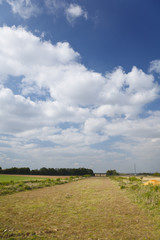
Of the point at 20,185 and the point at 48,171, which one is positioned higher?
the point at 20,185

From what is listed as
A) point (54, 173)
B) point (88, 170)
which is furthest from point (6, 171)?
point (88, 170)

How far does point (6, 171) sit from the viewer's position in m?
94.9

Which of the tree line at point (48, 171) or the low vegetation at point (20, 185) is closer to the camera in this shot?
the low vegetation at point (20, 185)

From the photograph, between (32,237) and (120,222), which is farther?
(120,222)

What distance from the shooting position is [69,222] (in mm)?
8336

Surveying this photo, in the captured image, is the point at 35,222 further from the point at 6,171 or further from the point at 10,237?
the point at 6,171

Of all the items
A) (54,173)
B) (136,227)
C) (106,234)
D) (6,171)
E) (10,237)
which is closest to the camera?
(10,237)

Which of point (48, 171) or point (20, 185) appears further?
point (48, 171)

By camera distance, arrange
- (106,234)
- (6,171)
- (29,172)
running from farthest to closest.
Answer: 1. (29,172)
2. (6,171)
3. (106,234)

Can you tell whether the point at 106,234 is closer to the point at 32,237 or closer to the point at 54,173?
the point at 32,237

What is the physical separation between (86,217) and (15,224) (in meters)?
3.80

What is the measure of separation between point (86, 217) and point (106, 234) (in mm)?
2879

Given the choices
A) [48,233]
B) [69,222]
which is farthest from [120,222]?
[48,233]

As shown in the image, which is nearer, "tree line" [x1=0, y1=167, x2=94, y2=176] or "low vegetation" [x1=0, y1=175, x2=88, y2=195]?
"low vegetation" [x1=0, y1=175, x2=88, y2=195]
